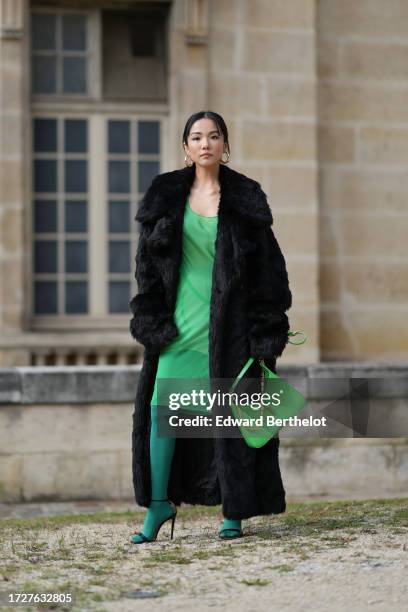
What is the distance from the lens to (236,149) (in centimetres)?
1012

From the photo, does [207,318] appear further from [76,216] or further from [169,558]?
[76,216]

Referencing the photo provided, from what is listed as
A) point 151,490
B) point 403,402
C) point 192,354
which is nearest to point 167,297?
point 192,354

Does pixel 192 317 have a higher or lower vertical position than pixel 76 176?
lower

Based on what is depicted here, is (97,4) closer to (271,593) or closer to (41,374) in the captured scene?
(41,374)

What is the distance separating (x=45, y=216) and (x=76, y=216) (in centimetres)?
25

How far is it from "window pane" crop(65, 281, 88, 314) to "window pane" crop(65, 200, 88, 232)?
1.42 ft

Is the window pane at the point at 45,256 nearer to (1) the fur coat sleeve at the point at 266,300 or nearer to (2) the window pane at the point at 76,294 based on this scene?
(2) the window pane at the point at 76,294

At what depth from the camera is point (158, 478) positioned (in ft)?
16.9

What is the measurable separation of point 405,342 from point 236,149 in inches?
86.5

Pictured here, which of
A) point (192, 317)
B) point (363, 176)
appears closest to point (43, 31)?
point (363, 176)

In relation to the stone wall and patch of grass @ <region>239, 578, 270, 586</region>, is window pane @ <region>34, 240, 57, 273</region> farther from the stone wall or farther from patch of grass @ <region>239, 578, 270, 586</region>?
patch of grass @ <region>239, 578, 270, 586</region>

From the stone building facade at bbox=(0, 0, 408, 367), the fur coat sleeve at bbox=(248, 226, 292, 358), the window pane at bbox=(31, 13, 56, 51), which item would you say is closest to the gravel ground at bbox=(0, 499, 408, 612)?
the fur coat sleeve at bbox=(248, 226, 292, 358)

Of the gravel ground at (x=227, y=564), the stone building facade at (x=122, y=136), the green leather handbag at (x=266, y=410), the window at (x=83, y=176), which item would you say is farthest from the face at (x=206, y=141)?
the window at (x=83, y=176)

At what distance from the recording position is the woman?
509 centimetres
